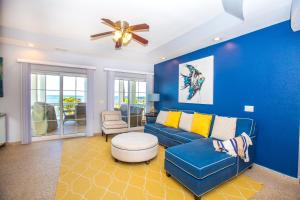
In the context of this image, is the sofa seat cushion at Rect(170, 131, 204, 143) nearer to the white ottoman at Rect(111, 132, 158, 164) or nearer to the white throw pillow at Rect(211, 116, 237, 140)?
the white throw pillow at Rect(211, 116, 237, 140)

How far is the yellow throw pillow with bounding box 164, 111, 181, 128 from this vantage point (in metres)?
3.78

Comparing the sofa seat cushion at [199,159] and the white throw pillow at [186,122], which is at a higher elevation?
the white throw pillow at [186,122]

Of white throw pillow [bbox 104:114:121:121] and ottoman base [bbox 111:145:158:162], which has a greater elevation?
white throw pillow [bbox 104:114:121:121]

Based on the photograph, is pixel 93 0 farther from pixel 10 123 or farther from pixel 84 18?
pixel 10 123

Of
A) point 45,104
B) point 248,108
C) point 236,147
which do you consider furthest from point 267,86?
point 45,104

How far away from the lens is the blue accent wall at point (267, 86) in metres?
2.24

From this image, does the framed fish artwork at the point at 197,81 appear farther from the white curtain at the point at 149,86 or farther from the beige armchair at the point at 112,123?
the beige armchair at the point at 112,123

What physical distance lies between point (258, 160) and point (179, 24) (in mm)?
3007

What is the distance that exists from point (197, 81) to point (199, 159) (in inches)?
91.2

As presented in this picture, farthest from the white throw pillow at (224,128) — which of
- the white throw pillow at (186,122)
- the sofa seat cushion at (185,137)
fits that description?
the white throw pillow at (186,122)

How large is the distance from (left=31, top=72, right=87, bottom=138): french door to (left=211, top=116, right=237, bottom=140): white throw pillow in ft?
12.6

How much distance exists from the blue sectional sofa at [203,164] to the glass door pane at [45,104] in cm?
368

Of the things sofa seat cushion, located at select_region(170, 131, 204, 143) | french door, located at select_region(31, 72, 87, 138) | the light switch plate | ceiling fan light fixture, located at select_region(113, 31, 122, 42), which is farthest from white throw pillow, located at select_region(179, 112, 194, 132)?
french door, located at select_region(31, 72, 87, 138)

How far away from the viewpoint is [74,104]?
4.41 meters
